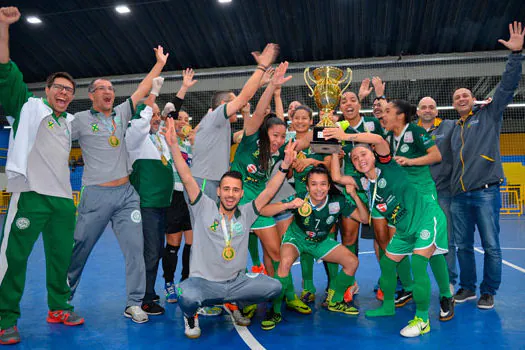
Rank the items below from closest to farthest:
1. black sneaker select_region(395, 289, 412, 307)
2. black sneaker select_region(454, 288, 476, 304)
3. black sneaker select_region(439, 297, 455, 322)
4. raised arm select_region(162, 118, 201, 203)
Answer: raised arm select_region(162, 118, 201, 203) < black sneaker select_region(439, 297, 455, 322) < black sneaker select_region(395, 289, 412, 307) < black sneaker select_region(454, 288, 476, 304)

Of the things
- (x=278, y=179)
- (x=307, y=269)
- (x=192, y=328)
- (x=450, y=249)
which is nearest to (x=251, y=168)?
(x=278, y=179)

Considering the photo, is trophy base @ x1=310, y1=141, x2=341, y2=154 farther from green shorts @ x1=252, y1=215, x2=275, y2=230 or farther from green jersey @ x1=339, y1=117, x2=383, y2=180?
green shorts @ x1=252, y1=215, x2=275, y2=230

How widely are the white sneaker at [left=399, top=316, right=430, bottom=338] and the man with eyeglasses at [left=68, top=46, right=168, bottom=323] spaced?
2.29 m

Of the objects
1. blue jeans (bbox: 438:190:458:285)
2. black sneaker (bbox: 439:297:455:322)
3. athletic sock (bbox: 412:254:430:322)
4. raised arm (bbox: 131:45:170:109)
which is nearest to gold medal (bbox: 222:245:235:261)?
athletic sock (bbox: 412:254:430:322)

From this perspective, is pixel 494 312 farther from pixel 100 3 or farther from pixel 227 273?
pixel 100 3

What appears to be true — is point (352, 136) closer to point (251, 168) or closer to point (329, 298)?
point (251, 168)

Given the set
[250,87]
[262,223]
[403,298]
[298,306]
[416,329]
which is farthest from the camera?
[403,298]

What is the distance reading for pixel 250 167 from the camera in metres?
4.10

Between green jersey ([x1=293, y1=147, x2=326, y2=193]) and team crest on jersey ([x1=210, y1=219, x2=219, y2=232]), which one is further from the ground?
green jersey ([x1=293, y1=147, x2=326, y2=193])

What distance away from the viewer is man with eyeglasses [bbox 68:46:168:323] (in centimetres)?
378

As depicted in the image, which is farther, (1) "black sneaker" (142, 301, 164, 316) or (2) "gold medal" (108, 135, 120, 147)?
(1) "black sneaker" (142, 301, 164, 316)

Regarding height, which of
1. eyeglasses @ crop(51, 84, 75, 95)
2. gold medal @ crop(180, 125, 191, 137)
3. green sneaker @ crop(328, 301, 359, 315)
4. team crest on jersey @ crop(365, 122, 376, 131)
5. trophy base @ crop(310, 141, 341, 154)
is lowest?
green sneaker @ crop(328, 301, 359, 315)

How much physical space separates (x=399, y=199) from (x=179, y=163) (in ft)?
6.67

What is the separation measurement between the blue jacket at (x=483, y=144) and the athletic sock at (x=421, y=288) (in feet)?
4.10
